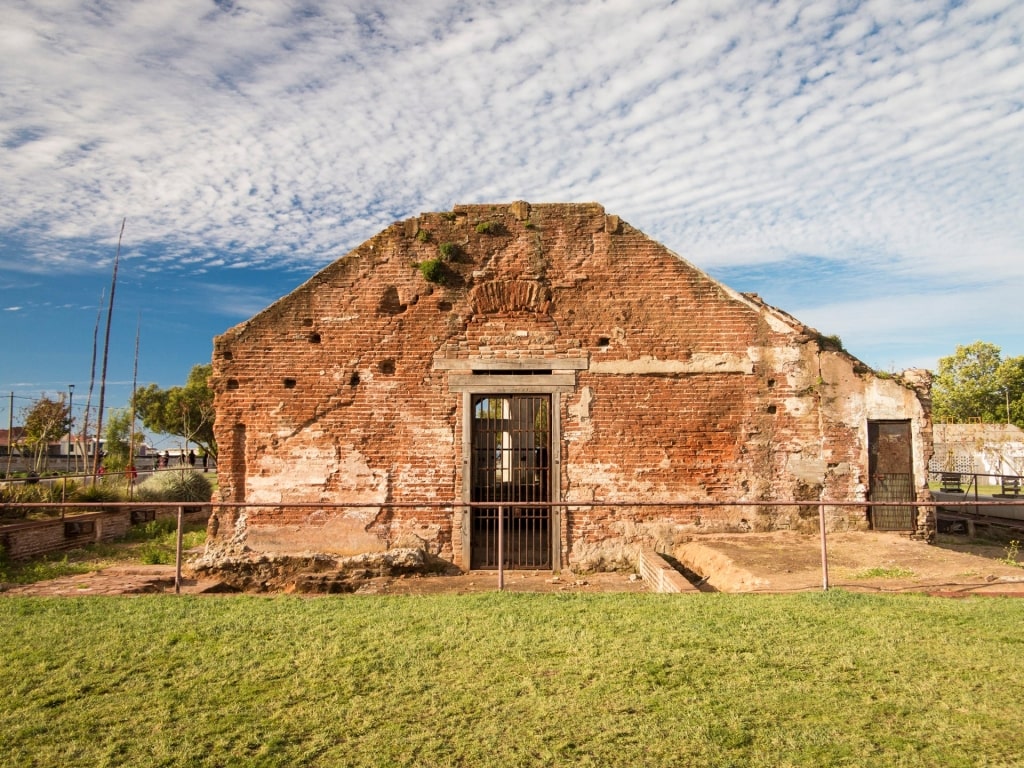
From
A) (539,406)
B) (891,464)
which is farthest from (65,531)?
(891,464)

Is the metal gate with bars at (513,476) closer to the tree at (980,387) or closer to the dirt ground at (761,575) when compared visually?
the dirt ground at (761,575)

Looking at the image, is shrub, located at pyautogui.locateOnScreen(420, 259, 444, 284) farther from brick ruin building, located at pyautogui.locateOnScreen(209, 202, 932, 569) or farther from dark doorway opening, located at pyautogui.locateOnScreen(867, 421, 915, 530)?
dark doorway opening, located at pyautogui.locateOnScreen(867, 421, 915, 530)

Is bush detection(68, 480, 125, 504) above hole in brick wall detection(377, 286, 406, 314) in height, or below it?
below

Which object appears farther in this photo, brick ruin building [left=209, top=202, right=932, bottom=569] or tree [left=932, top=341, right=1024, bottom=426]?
tree [left=932, top=341, right=1024, bottom=426]

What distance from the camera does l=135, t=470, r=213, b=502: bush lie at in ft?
61.6

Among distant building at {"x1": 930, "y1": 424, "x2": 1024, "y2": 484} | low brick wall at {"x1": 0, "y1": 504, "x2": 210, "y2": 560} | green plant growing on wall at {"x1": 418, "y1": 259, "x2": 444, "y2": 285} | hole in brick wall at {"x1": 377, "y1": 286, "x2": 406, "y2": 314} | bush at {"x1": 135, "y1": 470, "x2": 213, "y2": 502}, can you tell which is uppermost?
green plant growing on wall at {"x1": 418, "y1": 259, "x2": 444, "y2": 285}

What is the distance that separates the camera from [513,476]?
11.3 metres

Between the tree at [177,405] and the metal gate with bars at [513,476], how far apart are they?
32.4 meters

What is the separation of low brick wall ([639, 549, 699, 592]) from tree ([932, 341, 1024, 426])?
39314 millimetres

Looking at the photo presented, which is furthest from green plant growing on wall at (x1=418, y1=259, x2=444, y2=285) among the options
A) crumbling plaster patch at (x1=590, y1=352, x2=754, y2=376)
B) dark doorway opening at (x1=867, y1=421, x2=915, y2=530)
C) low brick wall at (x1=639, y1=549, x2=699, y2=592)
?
dark doorway opening at (x1=867, y1=421, x2=915, y2=530)

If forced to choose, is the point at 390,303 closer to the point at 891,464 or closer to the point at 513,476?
the point at 513,476

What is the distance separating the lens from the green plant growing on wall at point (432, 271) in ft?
36.7

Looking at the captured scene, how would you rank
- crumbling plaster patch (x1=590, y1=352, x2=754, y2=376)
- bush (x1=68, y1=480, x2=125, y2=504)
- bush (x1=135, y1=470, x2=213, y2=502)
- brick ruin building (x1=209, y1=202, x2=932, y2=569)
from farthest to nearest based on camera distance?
1. bush (x1=135, y1=470, x2=213, y2=502)
2. bush (x1=68, y1=480, x2=125, y2=504)
3. crumbling plaster patch (x1=590, y1=352, x2=754, y2=376)
4. brick ruin building (x1=209, y1=202, x2=932, y2=569)

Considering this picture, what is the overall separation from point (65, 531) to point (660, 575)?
11973mm
